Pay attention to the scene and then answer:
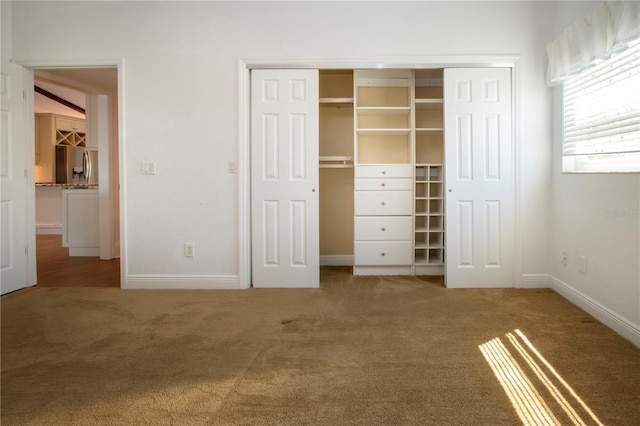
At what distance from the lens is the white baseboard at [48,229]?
25.6 feet

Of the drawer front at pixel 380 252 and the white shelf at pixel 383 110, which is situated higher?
the white shelf at pixel 383 110

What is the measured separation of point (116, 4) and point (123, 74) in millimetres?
625

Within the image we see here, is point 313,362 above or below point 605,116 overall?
below

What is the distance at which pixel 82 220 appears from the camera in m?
5.41

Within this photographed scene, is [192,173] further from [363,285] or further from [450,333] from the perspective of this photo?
[450,333]

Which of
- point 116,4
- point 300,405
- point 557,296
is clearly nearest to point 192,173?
point 116,4

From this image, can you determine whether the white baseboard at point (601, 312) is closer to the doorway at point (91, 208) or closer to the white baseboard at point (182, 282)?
the white baseboard at point (182, 282)

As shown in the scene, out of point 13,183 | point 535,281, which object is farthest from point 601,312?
point 13,183

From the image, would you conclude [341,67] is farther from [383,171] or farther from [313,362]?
[313,362]

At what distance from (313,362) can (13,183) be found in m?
3.25

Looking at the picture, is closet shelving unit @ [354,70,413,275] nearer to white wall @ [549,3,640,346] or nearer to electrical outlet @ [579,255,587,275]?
white wall @ [549,3,640,346]

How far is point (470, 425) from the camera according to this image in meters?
1.53

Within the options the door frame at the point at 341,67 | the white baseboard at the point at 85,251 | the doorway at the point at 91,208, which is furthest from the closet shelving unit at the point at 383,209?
the white baseboard at the point at 85,251

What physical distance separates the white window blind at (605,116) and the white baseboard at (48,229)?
27.5ft
